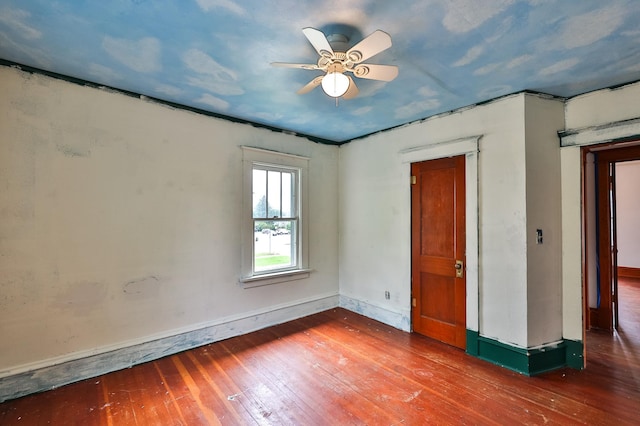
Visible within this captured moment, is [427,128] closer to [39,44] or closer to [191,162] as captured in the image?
[191,162]

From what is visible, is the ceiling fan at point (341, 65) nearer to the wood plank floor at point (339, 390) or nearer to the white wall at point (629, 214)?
the wood plank floor at point (339, 390)

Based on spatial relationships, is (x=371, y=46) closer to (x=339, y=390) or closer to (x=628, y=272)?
(x=339, y=390)

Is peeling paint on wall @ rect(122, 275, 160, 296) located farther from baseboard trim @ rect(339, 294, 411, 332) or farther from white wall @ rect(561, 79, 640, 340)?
white wall @ rect(561, 79, 640, 340)

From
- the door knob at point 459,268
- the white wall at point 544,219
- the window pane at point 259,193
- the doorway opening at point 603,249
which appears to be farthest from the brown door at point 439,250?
the window pane at point 259,193

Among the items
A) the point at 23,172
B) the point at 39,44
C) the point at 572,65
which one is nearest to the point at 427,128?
the point at 572,65

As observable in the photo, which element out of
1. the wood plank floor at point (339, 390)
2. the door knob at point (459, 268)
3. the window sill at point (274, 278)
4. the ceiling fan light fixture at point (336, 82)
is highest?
the ceiling fan light fixture at point (336, 82)

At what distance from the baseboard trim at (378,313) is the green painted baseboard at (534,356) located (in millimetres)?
974

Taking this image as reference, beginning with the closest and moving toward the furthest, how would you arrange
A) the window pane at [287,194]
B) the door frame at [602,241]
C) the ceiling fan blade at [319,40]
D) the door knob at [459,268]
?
the ceiling fan blade at [319,40] → the door knob at [459,268] → the door frame at [602,241] → the window pane at [287,194]

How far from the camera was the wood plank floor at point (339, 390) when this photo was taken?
6.84 feet

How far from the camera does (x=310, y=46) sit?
2.04 metres

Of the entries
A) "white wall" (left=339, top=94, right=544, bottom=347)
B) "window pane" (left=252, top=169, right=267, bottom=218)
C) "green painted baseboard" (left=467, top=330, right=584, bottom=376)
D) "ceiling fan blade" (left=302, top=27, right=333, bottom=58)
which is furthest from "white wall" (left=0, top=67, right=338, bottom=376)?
"green painted baseboard" (left=467, top=330, right=584, bottom=376)

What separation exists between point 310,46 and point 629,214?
8.63m

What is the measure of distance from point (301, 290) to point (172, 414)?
2268 mm

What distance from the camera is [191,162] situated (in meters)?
3.21
